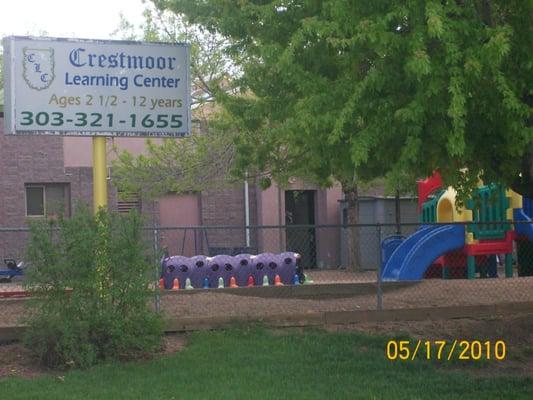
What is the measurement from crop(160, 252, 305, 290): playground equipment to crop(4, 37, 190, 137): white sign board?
17.6 ft

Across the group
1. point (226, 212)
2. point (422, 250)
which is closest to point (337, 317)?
point (422, 250)

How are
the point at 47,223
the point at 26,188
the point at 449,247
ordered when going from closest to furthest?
the point at 47,223 → the point at 449,247 → the point at 26,188

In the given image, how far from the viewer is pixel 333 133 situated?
7047 millimetres

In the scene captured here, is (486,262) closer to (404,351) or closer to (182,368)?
(404,351)

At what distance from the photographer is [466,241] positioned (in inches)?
592

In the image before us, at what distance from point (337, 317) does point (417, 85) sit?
4379mm

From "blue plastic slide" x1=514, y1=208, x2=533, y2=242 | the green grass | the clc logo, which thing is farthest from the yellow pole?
"blue plastic slide" x1=514, y1=208, x2=533, y2=242

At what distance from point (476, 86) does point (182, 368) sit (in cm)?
421

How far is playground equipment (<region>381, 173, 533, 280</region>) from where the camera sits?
47.9ft

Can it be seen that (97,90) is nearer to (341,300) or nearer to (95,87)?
(95,87)

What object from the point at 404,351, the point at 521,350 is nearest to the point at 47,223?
the point at 404,351

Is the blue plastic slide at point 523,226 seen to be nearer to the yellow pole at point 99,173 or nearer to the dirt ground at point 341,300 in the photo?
the dirt ground at point 341,300

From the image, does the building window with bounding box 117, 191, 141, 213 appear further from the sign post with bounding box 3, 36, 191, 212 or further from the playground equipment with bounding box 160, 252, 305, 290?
the sign post with bounding box 3, 36, 191, 212
